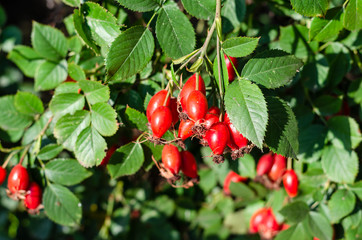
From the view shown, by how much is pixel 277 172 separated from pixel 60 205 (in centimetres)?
Result: 125

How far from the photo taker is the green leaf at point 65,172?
176 cm

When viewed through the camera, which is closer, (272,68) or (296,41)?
(272,68)

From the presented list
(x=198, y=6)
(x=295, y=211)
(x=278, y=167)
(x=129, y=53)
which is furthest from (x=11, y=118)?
(x=295, y=211)

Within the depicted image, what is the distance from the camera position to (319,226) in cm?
184

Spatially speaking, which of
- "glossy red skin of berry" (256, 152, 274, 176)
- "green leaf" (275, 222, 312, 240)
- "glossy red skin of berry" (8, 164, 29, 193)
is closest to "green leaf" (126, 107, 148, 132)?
"glossy red skin of berry" (8, 164, 29, 193)

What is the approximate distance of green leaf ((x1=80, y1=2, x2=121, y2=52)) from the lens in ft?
4.42

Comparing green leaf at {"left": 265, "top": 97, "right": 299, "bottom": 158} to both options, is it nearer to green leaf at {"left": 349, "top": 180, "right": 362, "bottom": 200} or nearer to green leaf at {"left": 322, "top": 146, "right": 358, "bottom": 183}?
green leaf at {"left": 322, "top": 146, "right": 358, "bottom": 183}

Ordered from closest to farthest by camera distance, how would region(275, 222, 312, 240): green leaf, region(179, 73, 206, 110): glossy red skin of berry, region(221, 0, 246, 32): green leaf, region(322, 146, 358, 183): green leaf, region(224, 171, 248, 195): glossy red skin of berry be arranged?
region(179, 73, 206, 110): glossy red skin of berry
region(221, 0, 246, 32): green leaf
region(322, 146, 358, 183): green leaf
region(275, 222, 312, 240): green leaf
region(224, 171, 248, 195): glossy red skin of berry

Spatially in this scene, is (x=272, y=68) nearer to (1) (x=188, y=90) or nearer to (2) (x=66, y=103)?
(1) (x=188, y=90)

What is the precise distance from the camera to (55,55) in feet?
6.24

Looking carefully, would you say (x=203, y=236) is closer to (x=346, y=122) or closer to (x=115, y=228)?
(x=115, y=228)

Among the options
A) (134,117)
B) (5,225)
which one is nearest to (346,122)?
(134,117)

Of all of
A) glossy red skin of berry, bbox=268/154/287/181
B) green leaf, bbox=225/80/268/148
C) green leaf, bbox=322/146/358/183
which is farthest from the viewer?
glossy red skin of berry, bbox=268/154/287/181

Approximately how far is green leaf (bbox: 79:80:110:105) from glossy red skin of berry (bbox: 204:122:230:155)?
22.6 inches
